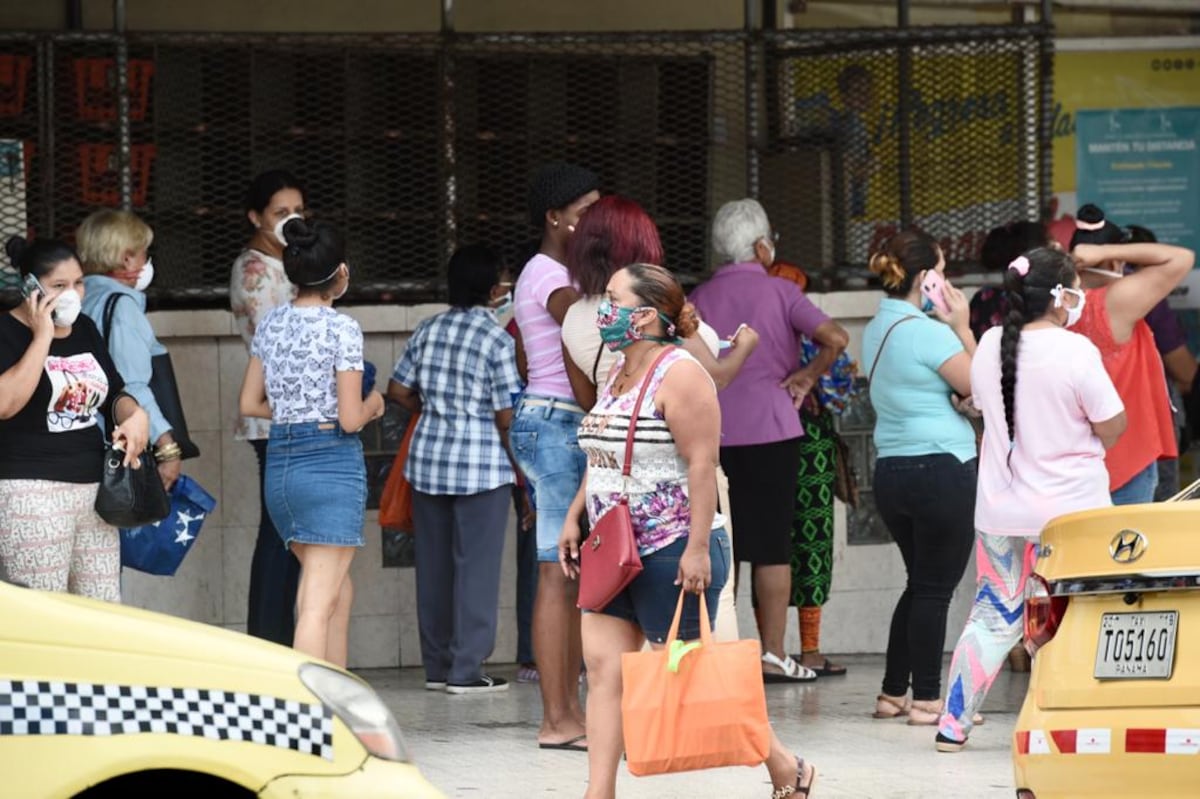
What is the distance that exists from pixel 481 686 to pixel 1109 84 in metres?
4.69

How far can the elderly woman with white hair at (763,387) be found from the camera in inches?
357

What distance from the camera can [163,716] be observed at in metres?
4.21

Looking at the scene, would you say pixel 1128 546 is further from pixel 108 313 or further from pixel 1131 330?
pixel 108 313

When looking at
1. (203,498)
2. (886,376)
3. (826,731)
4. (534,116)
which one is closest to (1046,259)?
(886,376)

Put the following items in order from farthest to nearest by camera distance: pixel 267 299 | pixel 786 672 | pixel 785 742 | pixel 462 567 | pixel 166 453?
1. pixel 786 672
2. pixel 462 567
3. pixel 267 299
4. pixel 785 742
5. pixel 166 453

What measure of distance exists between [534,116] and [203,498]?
10.1ft

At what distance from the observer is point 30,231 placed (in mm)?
9617

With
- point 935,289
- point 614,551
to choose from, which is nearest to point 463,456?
point 935,289

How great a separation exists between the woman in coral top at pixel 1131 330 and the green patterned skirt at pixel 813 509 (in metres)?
1.54

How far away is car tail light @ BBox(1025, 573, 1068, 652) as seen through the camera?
18.5 feet

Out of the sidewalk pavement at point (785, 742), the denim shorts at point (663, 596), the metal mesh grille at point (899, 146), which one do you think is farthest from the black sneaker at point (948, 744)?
the metal mesh grille at point (899, 146)

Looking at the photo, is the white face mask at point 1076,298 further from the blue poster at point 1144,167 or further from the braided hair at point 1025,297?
the blue poster at point 1144,167

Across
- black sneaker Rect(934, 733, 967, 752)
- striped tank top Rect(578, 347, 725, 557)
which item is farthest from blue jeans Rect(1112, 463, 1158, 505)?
striped tank top Rect(578, 347, 725, 557)

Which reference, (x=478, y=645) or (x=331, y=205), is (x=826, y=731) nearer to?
(x=478, y=645)
